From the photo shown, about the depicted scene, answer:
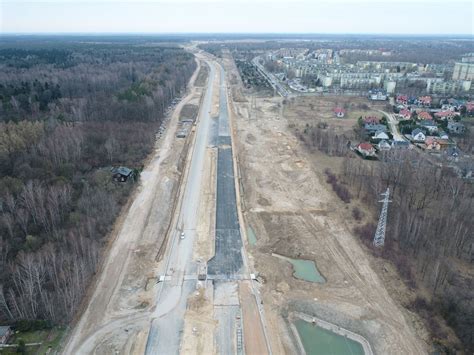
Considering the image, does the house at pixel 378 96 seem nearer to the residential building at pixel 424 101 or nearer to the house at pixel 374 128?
the residential building at pixel 424 101

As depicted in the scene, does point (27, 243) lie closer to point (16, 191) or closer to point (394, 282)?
point (16, 191)

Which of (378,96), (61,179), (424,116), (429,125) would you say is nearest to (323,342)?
(61,179)

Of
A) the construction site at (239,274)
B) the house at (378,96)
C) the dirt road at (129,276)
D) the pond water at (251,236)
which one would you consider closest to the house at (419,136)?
the construction site at (239,274)

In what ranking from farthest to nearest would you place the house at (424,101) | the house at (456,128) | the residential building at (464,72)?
1. the residential building at (464,72)
2. the house at (424,101)
3. the house at (456,128)

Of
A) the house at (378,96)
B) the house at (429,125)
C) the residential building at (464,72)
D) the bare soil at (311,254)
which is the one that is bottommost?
the bare soil at (311,254)

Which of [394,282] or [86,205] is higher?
[86,205]

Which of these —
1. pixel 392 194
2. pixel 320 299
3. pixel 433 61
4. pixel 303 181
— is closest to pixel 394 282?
→ pixel 320 299
